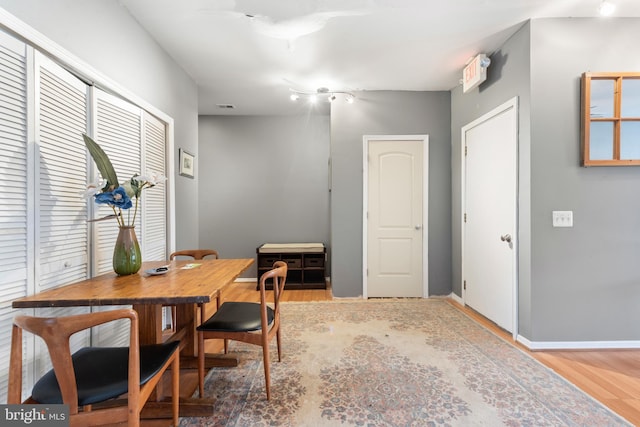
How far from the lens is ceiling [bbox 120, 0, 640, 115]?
2125mm

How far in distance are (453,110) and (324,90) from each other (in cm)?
160

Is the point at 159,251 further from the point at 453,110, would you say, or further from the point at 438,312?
the point at 453,110

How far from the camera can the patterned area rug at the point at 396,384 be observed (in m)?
1.57

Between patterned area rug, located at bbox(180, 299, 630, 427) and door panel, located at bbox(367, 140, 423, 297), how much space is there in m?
0.92

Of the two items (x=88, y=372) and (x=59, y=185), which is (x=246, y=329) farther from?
(x=59, y=185)

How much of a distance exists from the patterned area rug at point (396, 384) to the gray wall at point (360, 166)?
100cm

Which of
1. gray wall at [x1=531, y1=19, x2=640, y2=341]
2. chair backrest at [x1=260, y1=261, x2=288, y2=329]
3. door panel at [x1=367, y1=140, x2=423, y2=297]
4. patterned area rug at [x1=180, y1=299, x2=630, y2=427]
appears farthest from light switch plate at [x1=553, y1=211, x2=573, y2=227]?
chair backrest at [x1=260, y1=261, x2=288, y2=329]

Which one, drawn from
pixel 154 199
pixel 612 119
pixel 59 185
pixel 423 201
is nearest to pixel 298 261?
pixel 423 201

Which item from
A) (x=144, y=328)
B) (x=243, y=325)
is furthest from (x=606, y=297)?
(x=144, y=328)

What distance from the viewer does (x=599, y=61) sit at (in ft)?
7.50

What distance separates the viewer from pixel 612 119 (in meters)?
2.22

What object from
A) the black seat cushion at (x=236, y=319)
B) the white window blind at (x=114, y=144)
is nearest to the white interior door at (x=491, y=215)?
the black seat cushion at (x=236, y=319)

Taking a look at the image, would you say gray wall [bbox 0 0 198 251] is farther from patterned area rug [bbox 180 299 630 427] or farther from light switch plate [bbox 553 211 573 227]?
light switch plate [bbox 553 211 573 227]

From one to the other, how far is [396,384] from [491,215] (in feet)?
6.10
